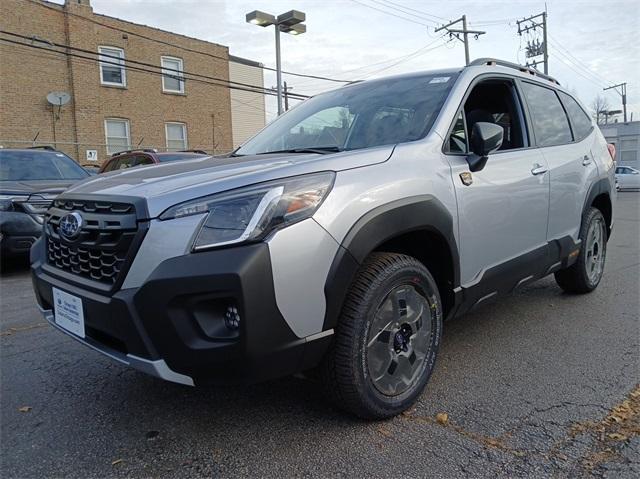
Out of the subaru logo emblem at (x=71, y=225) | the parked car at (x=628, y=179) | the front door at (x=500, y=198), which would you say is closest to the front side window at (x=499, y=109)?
the front door at (x=500, y=198)

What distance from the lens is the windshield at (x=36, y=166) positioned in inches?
260

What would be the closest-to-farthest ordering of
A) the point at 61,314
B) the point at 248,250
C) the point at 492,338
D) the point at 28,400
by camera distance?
1. the point at 248,250
2. the point at 61,314
3. the point at 28,400
4. the point at 492,338

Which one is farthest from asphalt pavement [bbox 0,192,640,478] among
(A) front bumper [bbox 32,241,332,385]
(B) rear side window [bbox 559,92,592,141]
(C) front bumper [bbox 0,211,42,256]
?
(C) front bumper [bbox 0,211,42,256]

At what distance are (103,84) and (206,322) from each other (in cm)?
2032

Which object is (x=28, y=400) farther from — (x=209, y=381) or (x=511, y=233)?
(x=511, y=233)

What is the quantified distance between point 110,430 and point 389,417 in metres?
1.32

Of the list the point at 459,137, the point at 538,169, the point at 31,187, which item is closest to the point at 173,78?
the point at 31,187

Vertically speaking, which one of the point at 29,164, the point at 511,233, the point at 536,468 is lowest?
the point at 536,468

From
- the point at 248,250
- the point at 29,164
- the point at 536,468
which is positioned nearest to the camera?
the point at 248,250

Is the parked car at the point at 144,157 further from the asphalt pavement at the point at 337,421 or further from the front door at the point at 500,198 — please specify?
the front door at the point at 500,198

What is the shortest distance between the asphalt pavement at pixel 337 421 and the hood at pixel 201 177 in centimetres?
109

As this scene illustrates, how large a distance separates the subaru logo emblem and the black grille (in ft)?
0.06

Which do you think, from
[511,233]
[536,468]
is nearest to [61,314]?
[536,468]

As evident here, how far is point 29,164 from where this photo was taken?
22.4ft
